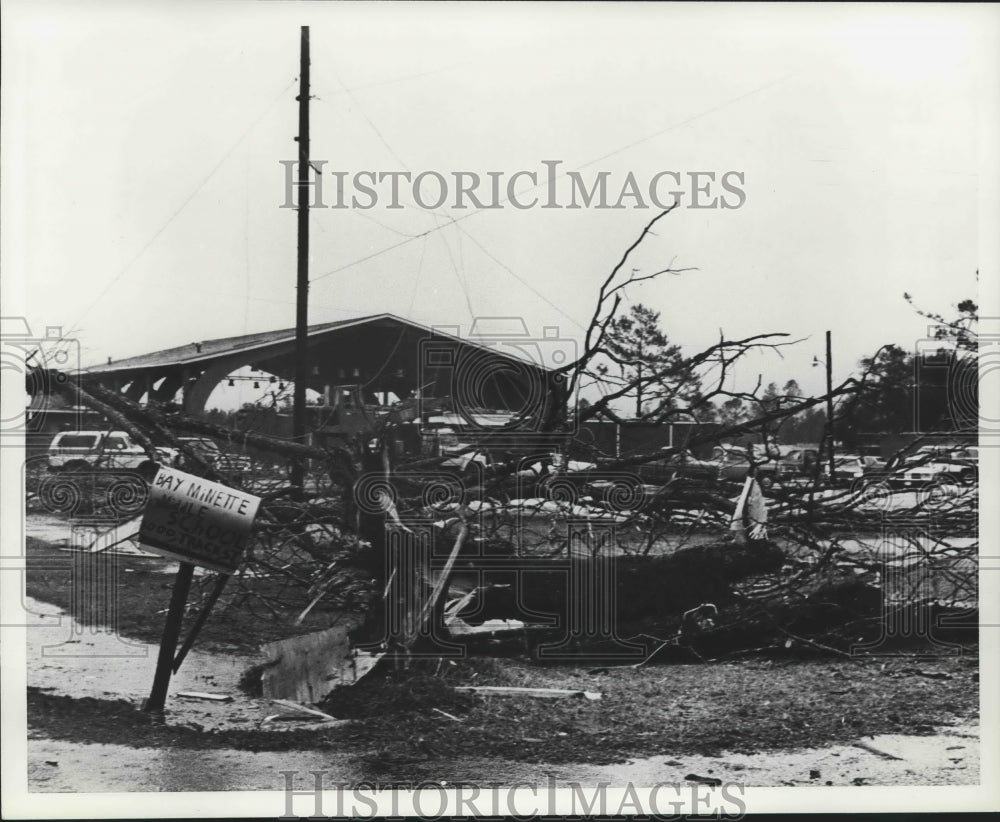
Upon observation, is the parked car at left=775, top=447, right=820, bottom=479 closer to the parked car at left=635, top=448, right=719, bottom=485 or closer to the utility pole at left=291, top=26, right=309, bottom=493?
the parked car at left=635, top=448, right=719, bottom=485

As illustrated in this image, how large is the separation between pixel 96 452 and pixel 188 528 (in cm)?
47

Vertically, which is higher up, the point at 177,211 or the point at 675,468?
the point at 177,211

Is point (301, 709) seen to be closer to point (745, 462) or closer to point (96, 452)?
point (96, 452)

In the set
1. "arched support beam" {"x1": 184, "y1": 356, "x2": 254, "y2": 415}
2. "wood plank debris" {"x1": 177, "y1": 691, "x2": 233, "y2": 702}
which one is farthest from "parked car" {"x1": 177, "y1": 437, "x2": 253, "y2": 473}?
"wood plank debris" {"x1": 177, "y1": 691, "x2": 233, "y2": 702}

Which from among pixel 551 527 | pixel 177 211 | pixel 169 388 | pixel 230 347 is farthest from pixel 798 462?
pixel 177 211

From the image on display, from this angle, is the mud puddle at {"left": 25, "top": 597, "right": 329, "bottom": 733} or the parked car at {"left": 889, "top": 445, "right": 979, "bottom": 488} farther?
the parked car at {"left": 889, "top": 445, "right": 979, "bottom": 488}

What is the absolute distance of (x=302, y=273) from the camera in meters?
3.70

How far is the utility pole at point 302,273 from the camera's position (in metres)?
3.69

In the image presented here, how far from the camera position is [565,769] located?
3.69 metres

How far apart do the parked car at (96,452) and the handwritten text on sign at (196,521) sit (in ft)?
0.40

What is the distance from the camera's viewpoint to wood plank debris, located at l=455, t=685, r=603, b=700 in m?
3.72

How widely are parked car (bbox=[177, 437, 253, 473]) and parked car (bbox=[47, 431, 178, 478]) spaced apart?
177 millimetres

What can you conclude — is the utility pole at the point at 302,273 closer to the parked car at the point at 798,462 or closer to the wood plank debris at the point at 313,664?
the wood plank debris at the point at 313,664

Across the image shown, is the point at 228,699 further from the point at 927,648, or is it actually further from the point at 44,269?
the point at 927,648
